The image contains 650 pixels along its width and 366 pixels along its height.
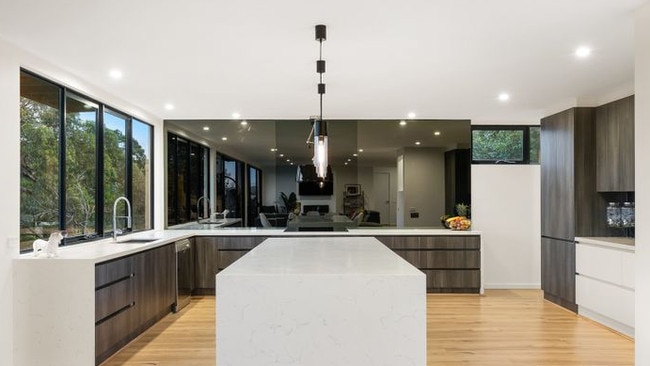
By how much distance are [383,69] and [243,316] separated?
96.7 inches

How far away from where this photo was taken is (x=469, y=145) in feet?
20.6

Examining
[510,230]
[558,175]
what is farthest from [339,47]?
→ [510,230]

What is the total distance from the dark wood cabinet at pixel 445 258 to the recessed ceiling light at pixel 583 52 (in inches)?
120

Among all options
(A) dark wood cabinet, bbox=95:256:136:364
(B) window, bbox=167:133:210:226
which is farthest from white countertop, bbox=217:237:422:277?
(B) window, bbox=167:133:210:226

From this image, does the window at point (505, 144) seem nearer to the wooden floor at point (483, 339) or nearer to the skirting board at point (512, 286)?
the skirting board at point (512, 286)

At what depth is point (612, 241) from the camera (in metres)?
4.34

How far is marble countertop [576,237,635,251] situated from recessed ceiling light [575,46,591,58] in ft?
6.15

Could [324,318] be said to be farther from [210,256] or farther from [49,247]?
[210,256]

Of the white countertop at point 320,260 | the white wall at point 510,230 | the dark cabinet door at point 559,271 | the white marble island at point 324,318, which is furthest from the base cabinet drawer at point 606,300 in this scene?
the white marble island at point 324,318

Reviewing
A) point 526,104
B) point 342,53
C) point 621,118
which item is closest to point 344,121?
point 526,104

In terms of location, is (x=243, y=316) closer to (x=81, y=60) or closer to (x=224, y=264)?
(x=81, y=60)

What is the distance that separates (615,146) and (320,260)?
372cm

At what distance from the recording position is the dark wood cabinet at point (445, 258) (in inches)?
230

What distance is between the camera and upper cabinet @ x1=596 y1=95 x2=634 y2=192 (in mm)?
4359
